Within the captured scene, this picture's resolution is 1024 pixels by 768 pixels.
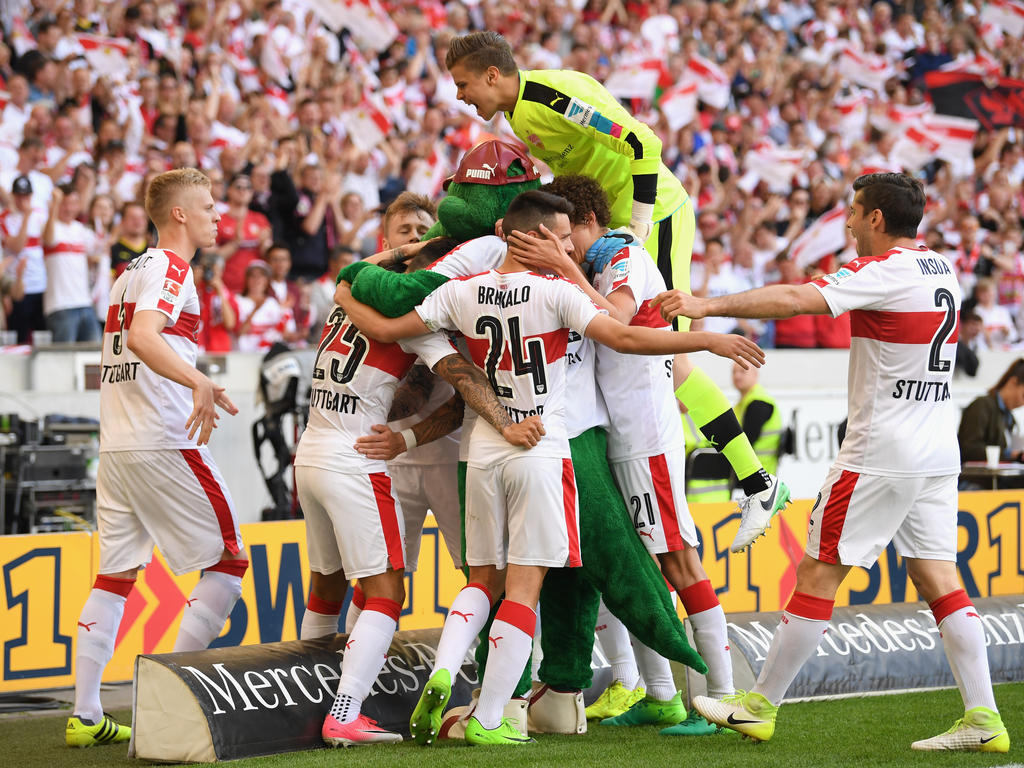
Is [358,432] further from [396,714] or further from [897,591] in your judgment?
[897,591]

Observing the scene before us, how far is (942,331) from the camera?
514 cm

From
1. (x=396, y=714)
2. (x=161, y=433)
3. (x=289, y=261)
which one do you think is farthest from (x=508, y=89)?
(x=289, y=261)

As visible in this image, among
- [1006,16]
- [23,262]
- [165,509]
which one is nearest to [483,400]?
[165,509]

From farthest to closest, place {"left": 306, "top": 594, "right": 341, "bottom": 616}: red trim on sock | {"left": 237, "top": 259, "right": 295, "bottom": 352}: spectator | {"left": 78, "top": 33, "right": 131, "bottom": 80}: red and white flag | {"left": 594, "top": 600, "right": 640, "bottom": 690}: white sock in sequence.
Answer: {"left": 78, "top": 33, "right": 131, "bottom": 80}: red and white flag → {"left": 237, "top": 259, "right": 295, "bottom": 352}: spectator → {"left": 594, "top": 600, "right": 640, "bottom": 690}: white sock → {"left": 306, "top": 594, "right": 341, "bottom": 616}: red trim on sock

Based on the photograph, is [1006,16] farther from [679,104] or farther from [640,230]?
[640,230]

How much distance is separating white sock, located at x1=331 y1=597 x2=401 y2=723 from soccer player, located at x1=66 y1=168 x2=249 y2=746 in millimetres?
844

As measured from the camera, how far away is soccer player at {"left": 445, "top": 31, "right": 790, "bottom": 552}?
5.91m

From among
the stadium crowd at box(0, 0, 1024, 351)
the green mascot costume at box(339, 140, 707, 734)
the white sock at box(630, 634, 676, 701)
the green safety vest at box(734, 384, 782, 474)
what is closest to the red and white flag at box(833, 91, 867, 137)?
the stadium crowd at box(0, 0, 1024, 351)

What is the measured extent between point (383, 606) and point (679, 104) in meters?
14.1

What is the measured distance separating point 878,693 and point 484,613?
2380 mm

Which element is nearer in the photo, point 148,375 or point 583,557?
point 583,557

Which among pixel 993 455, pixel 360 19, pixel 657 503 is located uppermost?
pixel 360 19

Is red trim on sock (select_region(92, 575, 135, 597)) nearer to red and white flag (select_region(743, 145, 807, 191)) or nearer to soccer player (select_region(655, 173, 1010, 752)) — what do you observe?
soccer player (select_region(655, 173, 1010, 752))

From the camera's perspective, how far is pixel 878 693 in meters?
6.49
